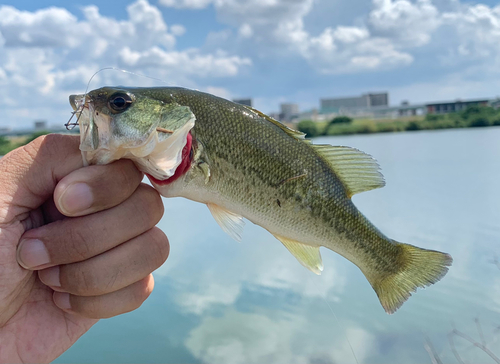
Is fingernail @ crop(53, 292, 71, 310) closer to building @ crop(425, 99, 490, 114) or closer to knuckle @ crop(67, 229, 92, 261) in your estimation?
knuckle @ crop(67, 229, 92, 261)

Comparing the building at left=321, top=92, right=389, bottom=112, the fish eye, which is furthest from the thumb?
the building at left=321, top=92, right=389, bottom=112

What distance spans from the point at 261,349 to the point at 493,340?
2838 millimetres

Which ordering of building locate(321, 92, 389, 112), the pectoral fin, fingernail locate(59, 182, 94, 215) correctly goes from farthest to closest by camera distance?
building locate(321, 92, 389, 112)
the pectoral fin
fingernail locate(59, 182, 94, 215)

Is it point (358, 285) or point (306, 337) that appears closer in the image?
point (306, 337)

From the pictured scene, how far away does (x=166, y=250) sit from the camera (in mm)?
2020

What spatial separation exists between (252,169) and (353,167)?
663 mm

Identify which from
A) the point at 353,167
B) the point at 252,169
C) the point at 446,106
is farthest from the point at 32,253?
the point at 446,106

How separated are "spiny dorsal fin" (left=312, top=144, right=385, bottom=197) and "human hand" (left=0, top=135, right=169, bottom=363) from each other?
42.3 inches

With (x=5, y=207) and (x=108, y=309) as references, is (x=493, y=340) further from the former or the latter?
(x=5, y=207)

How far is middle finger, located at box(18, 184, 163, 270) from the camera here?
170 cm

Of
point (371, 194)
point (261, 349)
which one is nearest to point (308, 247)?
point (261, 349)

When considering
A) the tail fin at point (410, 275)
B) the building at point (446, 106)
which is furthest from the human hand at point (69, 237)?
the building at point (446, 106)

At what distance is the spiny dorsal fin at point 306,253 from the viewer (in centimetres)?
219

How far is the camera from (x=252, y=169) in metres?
2.01
